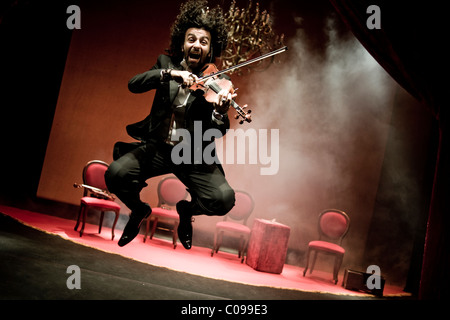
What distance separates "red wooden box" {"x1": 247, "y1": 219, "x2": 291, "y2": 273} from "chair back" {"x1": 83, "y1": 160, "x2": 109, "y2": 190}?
94.2 inches

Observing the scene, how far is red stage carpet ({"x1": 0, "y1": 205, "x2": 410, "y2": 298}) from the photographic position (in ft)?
14.1

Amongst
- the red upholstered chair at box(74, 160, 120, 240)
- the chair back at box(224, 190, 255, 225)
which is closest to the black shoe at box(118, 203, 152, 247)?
the red upholstered chair at box(74, 160, 120, 240)

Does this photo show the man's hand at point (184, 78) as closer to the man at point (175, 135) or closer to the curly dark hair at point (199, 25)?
the man at point (175, 135)

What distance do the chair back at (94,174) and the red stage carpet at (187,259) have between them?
0.69m

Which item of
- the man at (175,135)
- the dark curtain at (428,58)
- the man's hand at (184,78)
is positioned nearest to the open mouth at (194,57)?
the man at (175,135)

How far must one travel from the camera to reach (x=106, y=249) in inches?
168

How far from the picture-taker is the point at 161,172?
8.12ft

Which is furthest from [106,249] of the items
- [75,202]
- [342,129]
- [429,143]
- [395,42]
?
[429,143]

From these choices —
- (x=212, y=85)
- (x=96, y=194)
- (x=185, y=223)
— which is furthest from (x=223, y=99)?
(x=96, y=194)

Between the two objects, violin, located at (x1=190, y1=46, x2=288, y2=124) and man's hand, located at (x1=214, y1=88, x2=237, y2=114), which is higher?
violin, located at (x1=190, y1=46, x2=288, y2=124)

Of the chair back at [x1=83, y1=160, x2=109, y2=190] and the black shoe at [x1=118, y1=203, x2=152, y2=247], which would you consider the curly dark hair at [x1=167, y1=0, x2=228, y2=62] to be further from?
the chair back at [x1=83, y1=160, x2=109, y2=190]

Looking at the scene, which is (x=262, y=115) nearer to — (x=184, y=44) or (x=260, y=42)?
(x=260, y=42)

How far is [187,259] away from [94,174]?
5.97 feet
